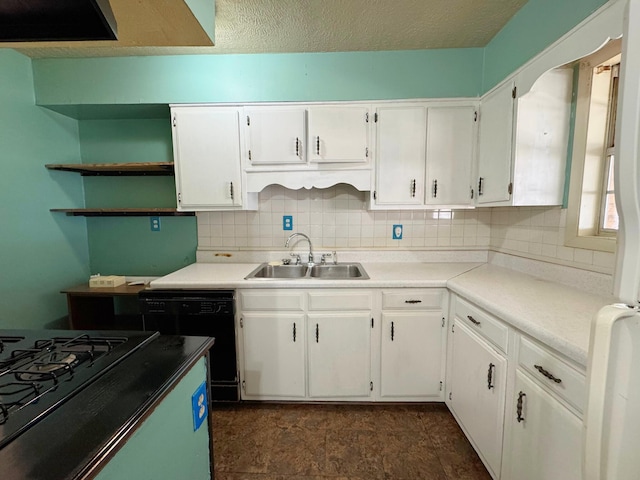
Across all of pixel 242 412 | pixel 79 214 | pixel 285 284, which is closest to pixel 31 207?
pixel 79 214

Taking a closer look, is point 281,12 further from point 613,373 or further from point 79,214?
point 79,214

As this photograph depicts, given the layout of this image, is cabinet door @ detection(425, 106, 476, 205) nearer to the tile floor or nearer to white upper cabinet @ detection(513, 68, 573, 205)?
white upper cabinet @ detection(513, 68, 573, 205)

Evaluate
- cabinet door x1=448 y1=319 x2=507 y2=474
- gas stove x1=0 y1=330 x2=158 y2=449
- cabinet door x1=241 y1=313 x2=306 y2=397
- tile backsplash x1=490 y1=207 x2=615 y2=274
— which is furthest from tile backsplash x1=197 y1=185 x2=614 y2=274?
gas stove x1=0 y1=330 x2=158 y2=449

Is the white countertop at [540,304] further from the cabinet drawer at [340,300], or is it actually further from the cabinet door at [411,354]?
the cabinet drawer at [340,300]

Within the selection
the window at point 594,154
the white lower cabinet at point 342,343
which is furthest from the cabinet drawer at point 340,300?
the window at point 594,154

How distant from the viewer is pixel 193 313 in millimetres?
1812

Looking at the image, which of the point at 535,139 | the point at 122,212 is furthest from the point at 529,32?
the point at 122,212

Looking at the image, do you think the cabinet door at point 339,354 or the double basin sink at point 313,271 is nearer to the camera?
the cabinet door at point 339,354

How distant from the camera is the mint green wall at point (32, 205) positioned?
1.88 meters

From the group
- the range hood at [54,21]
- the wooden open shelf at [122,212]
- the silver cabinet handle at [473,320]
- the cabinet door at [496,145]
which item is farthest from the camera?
the wooden open shelf at [122,212]

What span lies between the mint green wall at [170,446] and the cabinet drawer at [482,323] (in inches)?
50.0

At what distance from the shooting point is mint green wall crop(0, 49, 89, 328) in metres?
1.88

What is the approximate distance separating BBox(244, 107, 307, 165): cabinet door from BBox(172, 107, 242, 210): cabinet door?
0.11 meters

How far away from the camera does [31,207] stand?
2.03m
